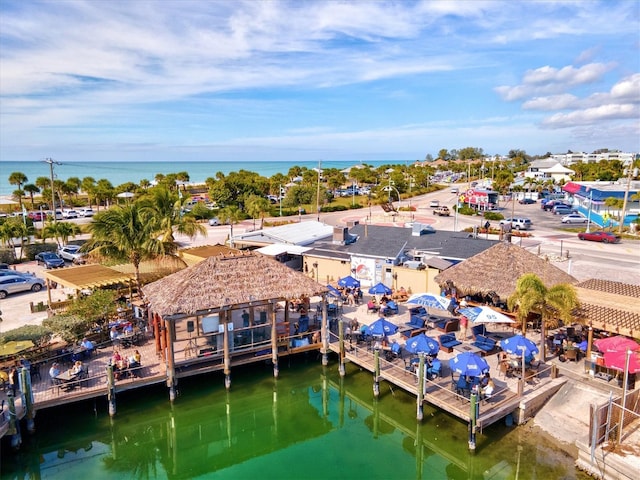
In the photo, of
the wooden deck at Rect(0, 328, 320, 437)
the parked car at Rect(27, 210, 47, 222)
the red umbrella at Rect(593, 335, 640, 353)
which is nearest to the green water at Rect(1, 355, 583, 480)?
the wooden deck at Rect(0, 328, 320, 437)

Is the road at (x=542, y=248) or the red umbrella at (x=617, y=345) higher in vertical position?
the red umbrella at (x=617, y=345)

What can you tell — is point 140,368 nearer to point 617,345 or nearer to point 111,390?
point 111,390

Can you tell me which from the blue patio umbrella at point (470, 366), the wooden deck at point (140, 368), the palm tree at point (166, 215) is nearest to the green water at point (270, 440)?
the wooden deck at point (140, 368)

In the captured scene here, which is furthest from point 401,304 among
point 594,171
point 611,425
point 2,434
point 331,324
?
point 594,171

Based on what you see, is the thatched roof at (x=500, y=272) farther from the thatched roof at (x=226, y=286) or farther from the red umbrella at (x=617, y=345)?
the thatched roof at (x=226, y=286)

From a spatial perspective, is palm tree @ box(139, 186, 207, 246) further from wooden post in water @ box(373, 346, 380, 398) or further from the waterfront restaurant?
wooden post in water @ box(373, 346, 380, 398)
